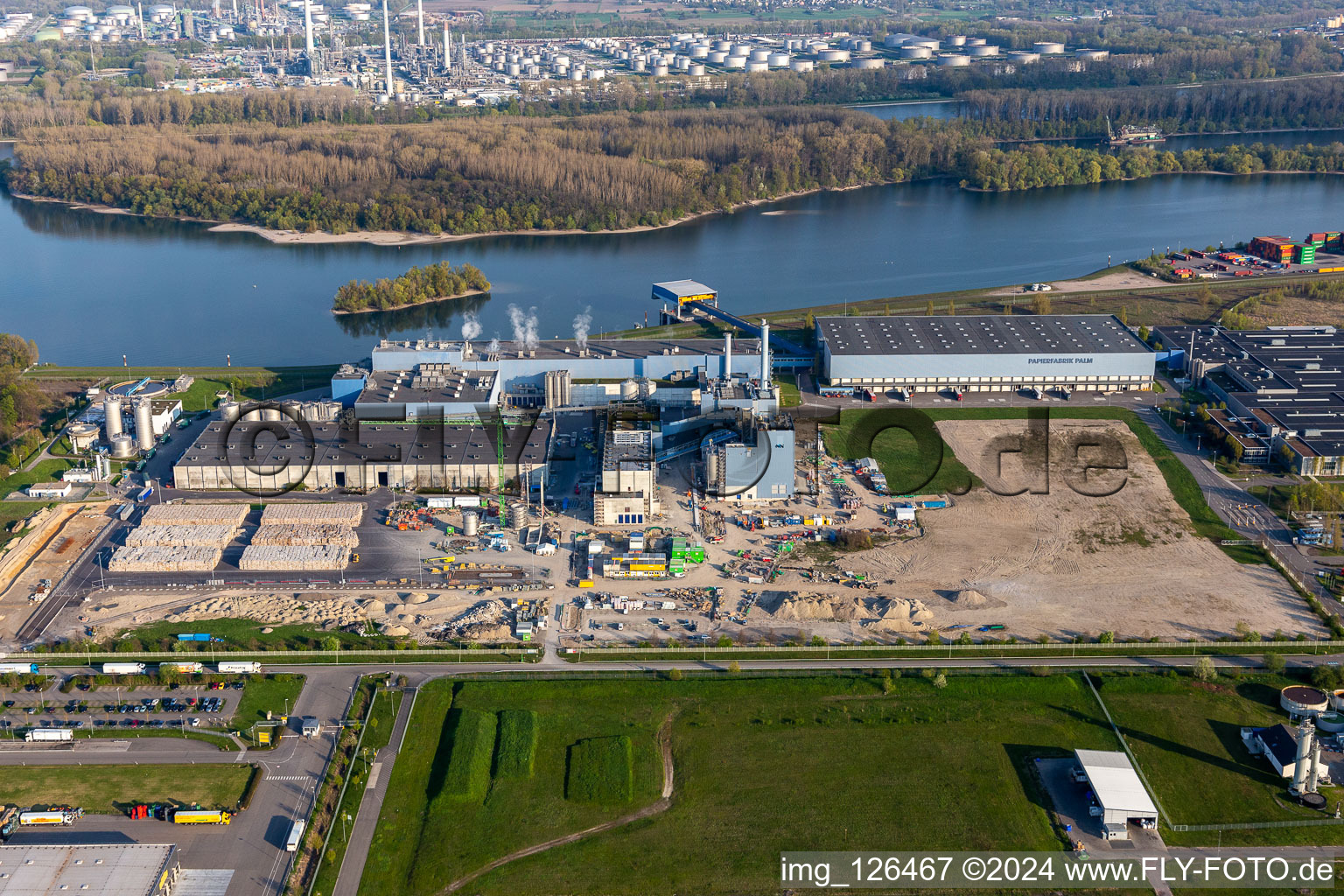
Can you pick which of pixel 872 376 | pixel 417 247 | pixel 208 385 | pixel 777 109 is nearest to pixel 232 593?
pixel 208 385

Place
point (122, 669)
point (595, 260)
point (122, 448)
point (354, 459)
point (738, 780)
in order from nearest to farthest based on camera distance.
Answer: point (738, 780) < point (122, 669) < point (354, 459) < point (122, 448) < point (595, 260)

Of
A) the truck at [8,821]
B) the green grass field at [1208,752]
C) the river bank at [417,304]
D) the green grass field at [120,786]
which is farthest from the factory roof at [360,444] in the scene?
the green grass field at [1208,752]

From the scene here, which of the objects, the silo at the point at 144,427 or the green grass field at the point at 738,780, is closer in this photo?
the green grass field at the point at 738,780

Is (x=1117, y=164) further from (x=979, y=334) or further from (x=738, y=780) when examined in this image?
(x=738, y=780)

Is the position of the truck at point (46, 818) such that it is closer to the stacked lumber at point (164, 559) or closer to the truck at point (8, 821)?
the truck at point (8, 821)

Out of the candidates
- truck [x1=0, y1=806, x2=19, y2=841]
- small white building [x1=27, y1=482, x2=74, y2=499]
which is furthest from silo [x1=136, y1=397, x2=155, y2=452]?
truck [x1=0, y1=806, x2=19, y2=841]

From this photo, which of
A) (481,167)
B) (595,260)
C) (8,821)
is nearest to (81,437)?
(8,821)

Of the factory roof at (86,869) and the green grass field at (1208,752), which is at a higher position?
the green grass field at (1208,752)
